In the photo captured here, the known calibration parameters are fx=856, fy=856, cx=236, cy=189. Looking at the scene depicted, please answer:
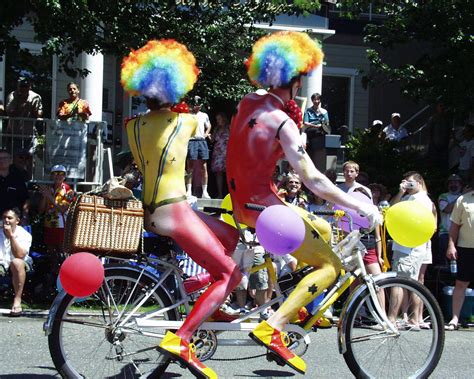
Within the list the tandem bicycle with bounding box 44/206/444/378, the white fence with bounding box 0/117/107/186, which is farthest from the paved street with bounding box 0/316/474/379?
the white fence with bounding box 0/117/107/186

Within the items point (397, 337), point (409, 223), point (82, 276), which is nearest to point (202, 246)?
point (82, 276)

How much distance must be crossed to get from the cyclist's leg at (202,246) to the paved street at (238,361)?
0.48 metres

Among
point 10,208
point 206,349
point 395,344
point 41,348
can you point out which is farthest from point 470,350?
point 10,208

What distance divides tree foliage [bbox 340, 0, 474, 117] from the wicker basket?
9150 mm

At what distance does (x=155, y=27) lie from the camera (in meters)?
11.7

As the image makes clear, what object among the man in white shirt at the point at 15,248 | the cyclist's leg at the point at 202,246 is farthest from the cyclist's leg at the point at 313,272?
the man in white shirt at the point at 15,248

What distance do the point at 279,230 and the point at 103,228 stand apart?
4.00 ft

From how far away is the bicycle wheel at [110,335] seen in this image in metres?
5.59

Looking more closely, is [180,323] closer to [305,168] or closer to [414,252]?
[305,168]

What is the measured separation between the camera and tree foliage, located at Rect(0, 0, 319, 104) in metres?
10.5

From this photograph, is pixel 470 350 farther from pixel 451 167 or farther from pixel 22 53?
pixel 451 167

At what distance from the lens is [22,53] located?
37.9 ft

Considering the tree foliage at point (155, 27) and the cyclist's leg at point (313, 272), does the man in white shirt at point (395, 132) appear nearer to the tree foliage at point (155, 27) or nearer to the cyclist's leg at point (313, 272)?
the tree foliage at point (155, 27)

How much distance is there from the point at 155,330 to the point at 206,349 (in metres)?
0.36
